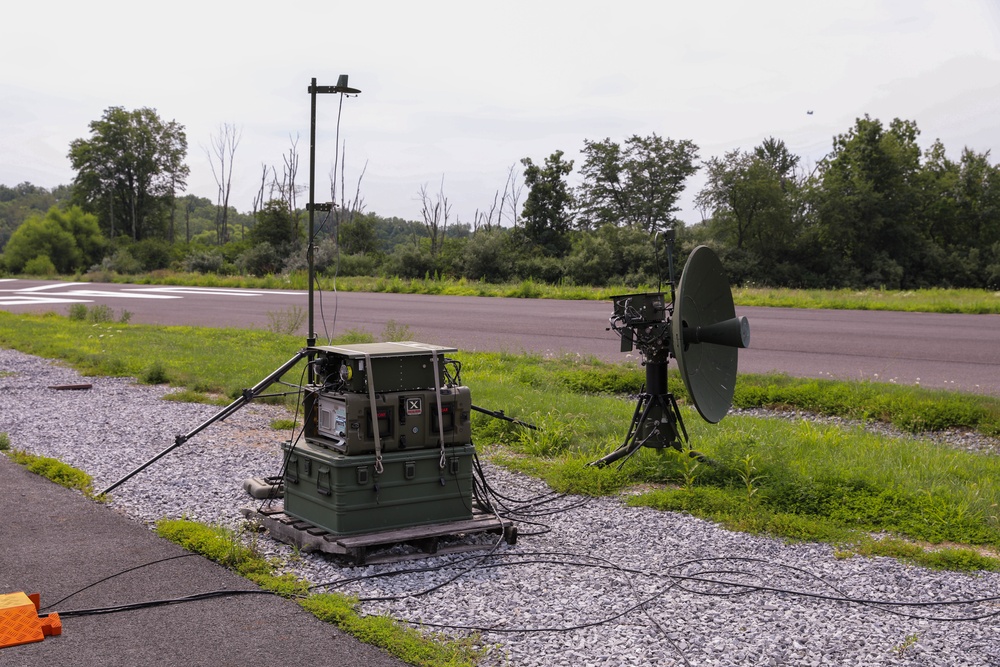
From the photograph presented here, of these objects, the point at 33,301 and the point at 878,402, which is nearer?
the point at 878,402

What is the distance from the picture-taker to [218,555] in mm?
5301

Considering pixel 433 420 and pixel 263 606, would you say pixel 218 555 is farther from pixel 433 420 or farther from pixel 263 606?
pixel 433 420

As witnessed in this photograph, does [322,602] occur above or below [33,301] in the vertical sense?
below

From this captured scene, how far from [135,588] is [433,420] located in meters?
1.91

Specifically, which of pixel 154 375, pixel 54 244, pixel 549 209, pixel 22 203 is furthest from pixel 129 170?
pixel 154 375

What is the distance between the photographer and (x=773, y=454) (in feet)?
23.9

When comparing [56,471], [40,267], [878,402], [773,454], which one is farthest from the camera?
[40,267]

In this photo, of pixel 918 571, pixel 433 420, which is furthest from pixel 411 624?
pixel 918 571

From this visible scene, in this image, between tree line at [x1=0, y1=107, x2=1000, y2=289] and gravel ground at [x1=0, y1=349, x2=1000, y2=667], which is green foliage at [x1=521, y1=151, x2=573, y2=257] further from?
gravel ground at [x1=0, y1=349, x2=1000, y2=667]

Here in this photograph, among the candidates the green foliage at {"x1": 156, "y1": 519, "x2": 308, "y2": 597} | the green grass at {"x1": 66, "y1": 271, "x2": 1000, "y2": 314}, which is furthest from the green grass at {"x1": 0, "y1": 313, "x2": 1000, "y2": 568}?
the green grass at {"x1": 66, "y1": 271, "x2": 1000, "y2": 314}

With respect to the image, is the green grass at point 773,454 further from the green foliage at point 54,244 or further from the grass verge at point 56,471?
the green foliage at point 54,244

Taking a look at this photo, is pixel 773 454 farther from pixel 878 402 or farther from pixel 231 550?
pixel 231 550

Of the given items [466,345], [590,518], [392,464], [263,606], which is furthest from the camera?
[466,345]

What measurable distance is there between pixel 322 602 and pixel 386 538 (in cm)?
78
